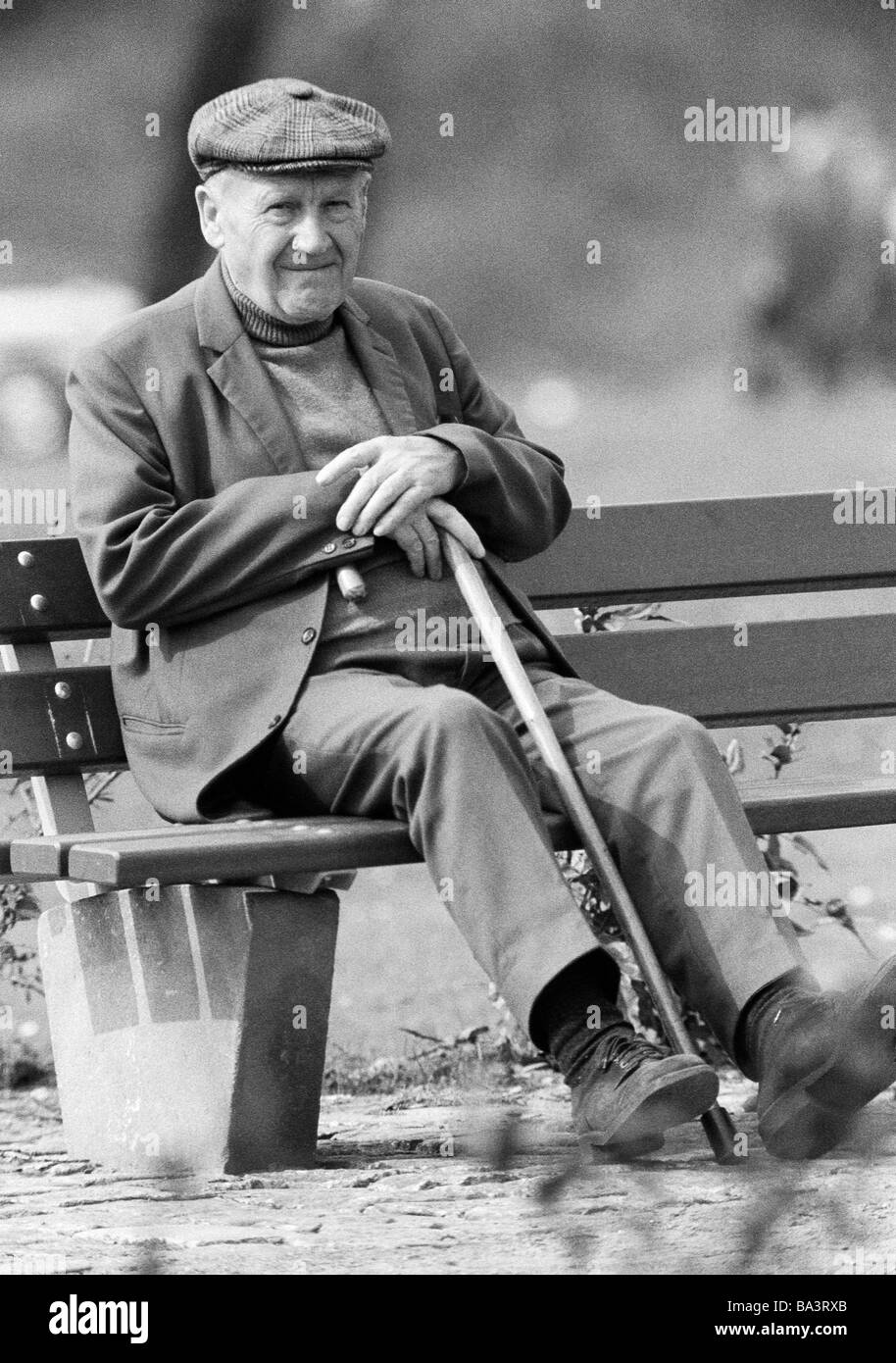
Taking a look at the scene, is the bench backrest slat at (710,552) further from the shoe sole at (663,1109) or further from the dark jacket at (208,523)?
the shoe sole at (663,1109)

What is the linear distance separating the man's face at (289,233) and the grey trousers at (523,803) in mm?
611

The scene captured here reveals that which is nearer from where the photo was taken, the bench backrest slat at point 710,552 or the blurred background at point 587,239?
the bench backrest slat at point 710,552

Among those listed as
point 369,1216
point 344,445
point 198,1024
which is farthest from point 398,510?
point 369,1216

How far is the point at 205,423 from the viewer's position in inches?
146

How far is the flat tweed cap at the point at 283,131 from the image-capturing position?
11.8 ft

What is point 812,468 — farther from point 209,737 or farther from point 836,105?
point 209,737

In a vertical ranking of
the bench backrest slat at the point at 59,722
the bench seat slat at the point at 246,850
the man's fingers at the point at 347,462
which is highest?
the man's fingers at the point at 347,462

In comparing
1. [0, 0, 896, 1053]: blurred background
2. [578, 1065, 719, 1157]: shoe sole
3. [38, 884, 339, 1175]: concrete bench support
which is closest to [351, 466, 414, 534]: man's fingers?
[38, 884, 339, 1175]: concrete bench support

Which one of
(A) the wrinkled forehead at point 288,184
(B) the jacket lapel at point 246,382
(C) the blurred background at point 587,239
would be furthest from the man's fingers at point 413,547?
(C) the blurred background at point 587,239

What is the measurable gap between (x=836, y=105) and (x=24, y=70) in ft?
6.14

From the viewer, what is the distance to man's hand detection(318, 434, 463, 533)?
3555mm

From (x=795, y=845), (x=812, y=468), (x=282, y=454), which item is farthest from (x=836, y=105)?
(x=282, y=454)

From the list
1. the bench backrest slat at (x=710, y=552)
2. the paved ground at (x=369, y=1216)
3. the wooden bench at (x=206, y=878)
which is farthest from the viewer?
the bench backrest slat at (x=710, y=552)

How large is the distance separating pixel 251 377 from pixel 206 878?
0.95m
